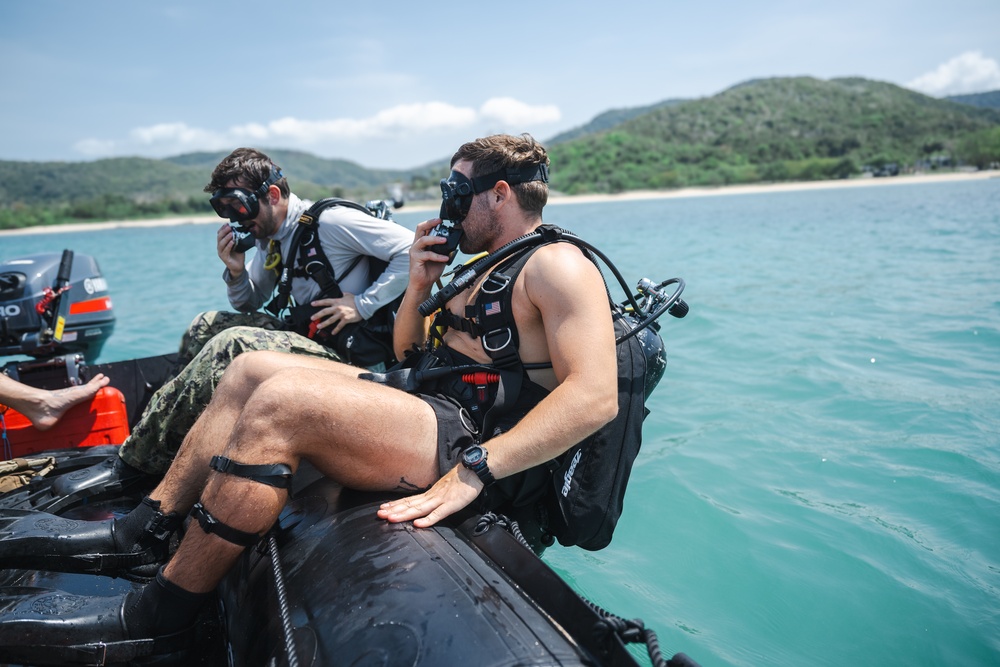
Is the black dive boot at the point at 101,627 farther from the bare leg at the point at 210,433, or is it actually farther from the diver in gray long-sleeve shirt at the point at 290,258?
the diver in gray long-sleeve shirt at the point at 290,258

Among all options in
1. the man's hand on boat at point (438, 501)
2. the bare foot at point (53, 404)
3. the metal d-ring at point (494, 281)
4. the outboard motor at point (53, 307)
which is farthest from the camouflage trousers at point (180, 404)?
the outboard motor at point (53, 307)

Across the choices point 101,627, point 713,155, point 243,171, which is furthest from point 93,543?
point 713,155

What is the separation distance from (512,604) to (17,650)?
1.35 metres

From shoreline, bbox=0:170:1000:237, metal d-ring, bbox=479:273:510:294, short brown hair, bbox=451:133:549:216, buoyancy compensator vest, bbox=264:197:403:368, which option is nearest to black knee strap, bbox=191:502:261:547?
metal d-ring, bbox=479:273:510:294

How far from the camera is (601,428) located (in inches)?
85.4

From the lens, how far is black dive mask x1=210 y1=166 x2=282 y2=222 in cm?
349

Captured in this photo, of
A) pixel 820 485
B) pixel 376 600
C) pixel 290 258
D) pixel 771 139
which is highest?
pixel 771 139

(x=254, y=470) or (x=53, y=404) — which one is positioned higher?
(x=254, y=470)

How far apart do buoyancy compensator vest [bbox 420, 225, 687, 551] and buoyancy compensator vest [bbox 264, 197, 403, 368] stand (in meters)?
1.31

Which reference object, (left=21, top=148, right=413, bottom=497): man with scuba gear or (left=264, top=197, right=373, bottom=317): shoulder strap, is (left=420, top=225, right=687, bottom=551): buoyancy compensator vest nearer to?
(left=21, top=148, right=413, bottom=497): man with scuba gear

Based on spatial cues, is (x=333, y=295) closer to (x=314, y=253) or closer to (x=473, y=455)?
(x=314, y=253)

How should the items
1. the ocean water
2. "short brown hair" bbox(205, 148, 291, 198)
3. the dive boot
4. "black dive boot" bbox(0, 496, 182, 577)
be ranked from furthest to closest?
"short brown hair" bbox(205, 148, 291, 198) < the ocean water < the dive boot < "black dive boot" bbox(0, 496, 182, 577)

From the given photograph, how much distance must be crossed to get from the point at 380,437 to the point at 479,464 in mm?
312

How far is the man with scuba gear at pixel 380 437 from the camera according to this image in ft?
6.12
